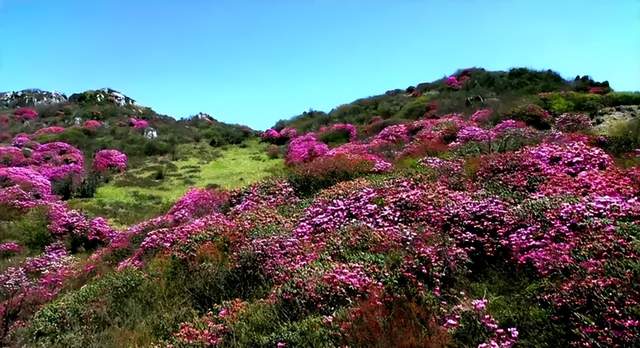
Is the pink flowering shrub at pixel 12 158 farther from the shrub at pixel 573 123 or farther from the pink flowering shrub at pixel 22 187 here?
the shrub at pixel 573 123

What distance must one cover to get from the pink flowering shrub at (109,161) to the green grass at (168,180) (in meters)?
1.01

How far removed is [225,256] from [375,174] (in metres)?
6.45

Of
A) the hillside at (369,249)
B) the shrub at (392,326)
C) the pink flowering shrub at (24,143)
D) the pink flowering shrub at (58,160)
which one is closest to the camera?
the shrub at (392,326)

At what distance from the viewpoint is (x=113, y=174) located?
2738 cm

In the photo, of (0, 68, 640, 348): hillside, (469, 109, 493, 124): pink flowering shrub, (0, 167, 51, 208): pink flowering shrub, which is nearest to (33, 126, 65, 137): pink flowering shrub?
(0, 167, 51, 208): pink flowering shrub

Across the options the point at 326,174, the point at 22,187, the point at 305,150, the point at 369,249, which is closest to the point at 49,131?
the point at 22,187

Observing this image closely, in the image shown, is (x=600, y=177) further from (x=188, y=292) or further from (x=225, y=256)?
(x=188, y=292)

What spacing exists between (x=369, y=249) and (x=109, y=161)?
23117mm

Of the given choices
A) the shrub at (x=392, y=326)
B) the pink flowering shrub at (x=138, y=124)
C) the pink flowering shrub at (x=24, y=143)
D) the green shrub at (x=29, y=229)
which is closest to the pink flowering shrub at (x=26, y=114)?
the pink flowering shrub at (x=138, y=124)

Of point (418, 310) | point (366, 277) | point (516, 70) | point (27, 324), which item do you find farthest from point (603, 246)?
point (516, 70)

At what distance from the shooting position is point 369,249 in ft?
31.9

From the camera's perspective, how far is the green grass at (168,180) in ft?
67.4

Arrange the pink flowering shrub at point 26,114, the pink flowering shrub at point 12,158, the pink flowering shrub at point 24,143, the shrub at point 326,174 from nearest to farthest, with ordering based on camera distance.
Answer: the shrub at point 326,174 < the pink flowering shrub at point 12,158 < the pink flowering shrub at point 24,143 < the pink flowering shrub at point 26,114

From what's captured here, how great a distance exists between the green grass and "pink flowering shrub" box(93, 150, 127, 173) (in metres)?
1.01
